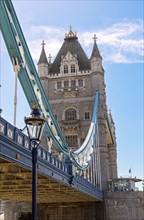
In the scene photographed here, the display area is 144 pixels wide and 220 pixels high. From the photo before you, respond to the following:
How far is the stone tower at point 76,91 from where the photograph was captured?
43.2 meters

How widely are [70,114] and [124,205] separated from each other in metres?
14.7

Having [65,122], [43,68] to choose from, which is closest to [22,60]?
[65,122]

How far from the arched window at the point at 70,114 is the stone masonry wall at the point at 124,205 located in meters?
12.2

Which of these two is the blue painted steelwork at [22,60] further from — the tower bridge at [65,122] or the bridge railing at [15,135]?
the bridge railing at [15,135]

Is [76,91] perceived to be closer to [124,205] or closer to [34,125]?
[124,205]

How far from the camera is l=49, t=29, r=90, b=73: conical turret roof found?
49.3 meters

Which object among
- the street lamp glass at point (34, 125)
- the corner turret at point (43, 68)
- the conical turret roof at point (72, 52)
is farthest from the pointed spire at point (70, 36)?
the street lamp glass at point (34, 125)

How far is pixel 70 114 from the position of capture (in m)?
44.8

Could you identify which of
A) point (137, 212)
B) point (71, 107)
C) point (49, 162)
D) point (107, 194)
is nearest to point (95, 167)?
point (107, 194)

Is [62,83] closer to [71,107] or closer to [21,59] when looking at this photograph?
[71,107]

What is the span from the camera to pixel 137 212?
114 feet

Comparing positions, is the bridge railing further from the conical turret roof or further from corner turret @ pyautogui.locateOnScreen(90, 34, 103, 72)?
the conical turret roof

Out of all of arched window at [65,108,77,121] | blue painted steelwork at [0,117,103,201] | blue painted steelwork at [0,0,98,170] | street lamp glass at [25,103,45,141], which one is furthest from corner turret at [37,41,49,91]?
street lamp glass at [25,103,45,141]

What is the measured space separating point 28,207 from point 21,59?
78.2 ft
